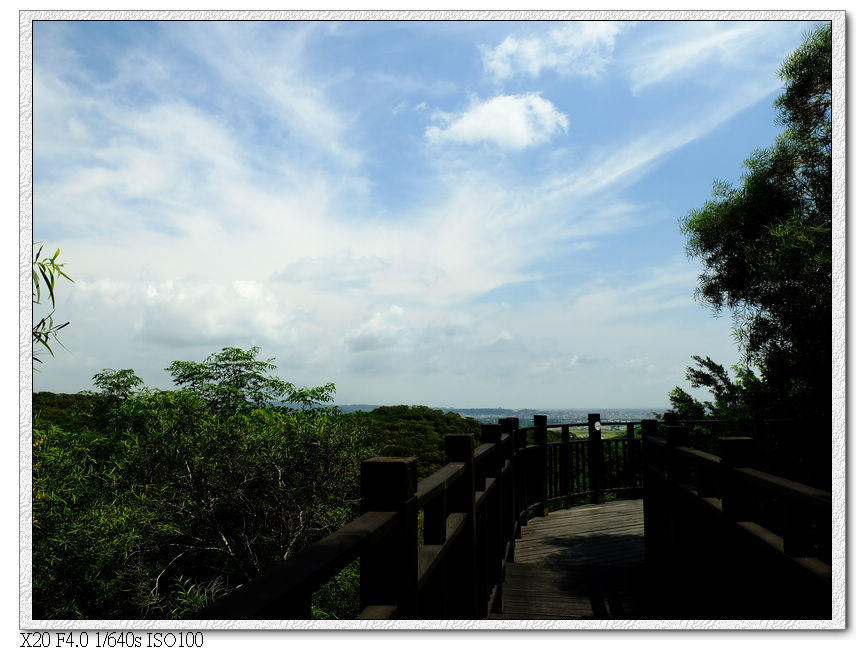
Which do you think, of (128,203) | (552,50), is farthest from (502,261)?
(128,203)

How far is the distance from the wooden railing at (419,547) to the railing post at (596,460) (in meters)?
2.25

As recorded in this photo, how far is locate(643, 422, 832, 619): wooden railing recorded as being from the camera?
6.17ft

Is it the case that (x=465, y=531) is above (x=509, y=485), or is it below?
above

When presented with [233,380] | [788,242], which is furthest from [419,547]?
[233,380]

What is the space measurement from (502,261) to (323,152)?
197 cm

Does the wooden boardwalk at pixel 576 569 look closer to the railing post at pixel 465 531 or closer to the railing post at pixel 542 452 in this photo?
the railing post at pixel 542 452

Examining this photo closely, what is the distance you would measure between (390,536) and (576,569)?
3659 millimetres

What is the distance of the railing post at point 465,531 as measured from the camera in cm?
263

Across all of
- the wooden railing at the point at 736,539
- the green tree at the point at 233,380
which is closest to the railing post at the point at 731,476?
the wooden railing at the point at 736,539

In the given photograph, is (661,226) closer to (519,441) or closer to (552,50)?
(552,50)

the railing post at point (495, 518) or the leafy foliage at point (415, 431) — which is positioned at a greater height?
the railing post at point (495, 518)

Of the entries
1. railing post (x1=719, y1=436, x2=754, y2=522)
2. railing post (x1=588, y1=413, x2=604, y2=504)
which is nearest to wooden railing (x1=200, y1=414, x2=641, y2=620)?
railing post (x1=719, y1=436, x2=754, y2=522)

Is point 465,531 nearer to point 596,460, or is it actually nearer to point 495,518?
point 495,518

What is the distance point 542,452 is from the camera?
7.05m
